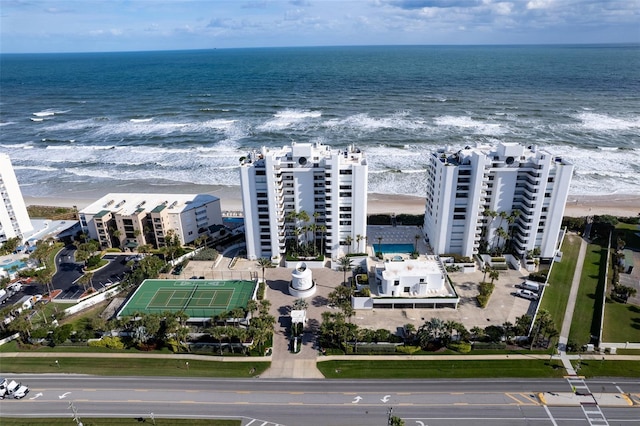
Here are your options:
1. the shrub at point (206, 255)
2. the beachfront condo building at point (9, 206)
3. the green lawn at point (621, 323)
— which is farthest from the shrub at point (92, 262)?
the green lawn at point (621, 323)

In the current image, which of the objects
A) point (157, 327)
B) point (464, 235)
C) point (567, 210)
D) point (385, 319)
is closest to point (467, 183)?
point (464, 235)

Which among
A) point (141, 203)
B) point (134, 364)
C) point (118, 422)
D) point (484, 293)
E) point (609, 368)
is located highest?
point (141, 203)

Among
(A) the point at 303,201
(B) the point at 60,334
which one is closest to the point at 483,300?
(A) the point at 303,201

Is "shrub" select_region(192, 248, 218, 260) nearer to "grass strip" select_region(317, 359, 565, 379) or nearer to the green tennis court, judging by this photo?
the green tennis court

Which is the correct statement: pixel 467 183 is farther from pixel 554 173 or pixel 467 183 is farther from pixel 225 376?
pixel 225 376

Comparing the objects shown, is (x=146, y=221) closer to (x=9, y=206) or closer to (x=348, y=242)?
(x=9, y=206)

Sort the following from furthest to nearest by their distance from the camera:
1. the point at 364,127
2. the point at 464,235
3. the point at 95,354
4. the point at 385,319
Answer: the point at 364,127
the point at 464,235
the point at 385,319
the point at 95,354

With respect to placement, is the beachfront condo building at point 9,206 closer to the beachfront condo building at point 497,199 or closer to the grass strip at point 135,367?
the grass strip at point 135,367
